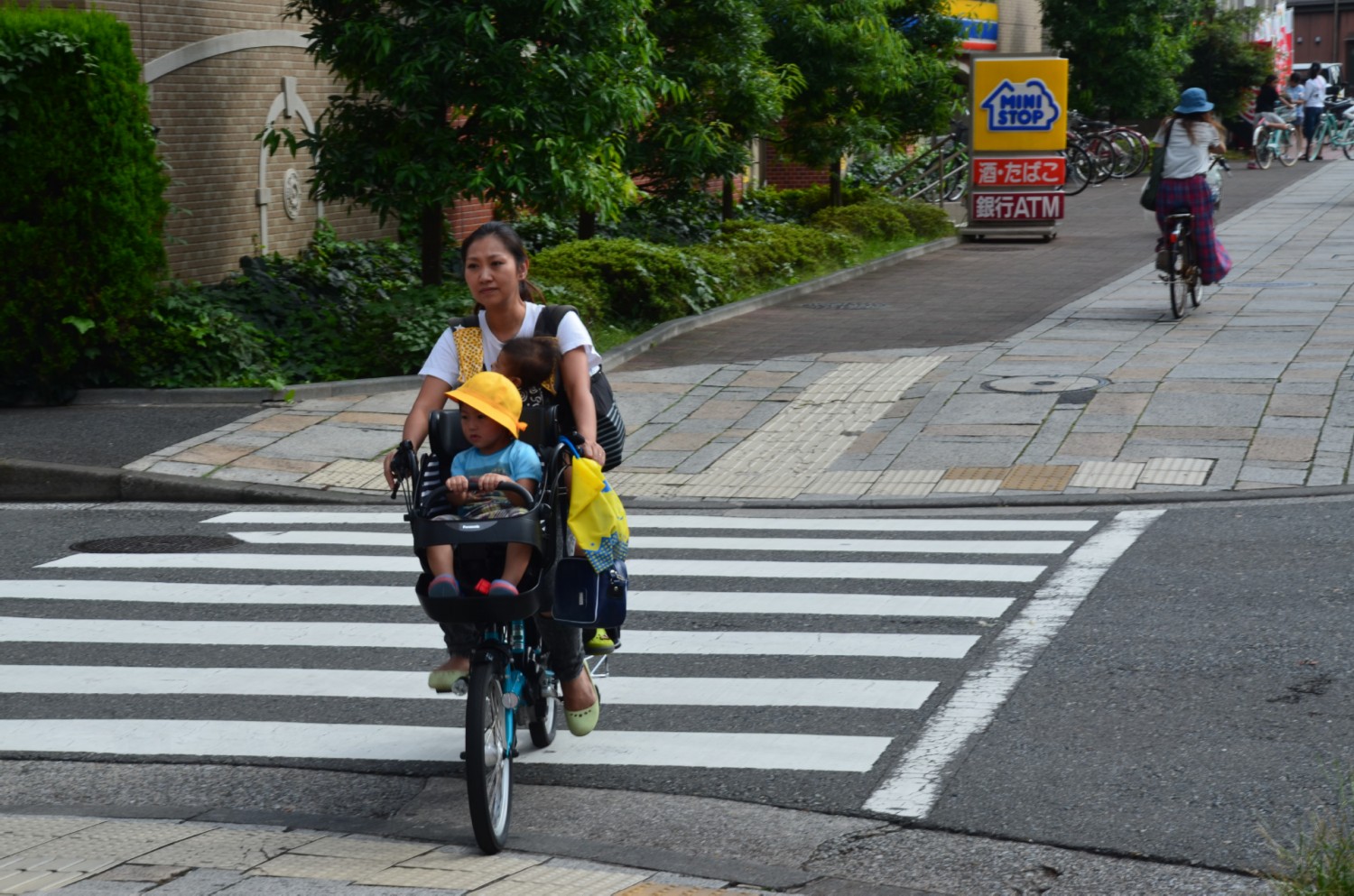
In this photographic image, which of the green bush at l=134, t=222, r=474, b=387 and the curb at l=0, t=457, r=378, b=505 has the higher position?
the green bush at l=134, t=222, r=474, b=387

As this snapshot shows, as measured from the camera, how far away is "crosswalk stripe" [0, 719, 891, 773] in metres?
5.78

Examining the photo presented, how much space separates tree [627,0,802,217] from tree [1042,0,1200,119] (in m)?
18.4

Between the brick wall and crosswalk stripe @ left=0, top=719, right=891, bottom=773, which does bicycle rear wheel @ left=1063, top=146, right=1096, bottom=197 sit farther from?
crosswalk stripe @ left=0, top=719, right=891, bottom=773

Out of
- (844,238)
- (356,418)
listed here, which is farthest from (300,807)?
(844,238)

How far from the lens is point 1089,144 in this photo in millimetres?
34094

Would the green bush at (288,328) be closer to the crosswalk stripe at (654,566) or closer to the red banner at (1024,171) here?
the crosswalk stripe at (654,566)

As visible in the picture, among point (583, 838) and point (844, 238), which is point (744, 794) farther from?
point (844, 238)

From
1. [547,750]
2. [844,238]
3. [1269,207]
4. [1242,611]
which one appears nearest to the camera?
[547,750]

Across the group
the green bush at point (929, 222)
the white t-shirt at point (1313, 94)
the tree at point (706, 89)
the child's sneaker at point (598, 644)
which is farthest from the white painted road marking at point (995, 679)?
the white t-shirt at point (1313, 94)

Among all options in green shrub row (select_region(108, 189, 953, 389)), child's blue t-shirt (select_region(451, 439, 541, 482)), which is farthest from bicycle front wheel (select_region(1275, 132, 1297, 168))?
child's blue t-shirt (select_region(451, 439, 541, 482))

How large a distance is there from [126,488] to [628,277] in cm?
662

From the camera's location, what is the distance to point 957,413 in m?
12.5

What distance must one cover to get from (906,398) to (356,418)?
161 inches

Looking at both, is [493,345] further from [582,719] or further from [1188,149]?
[1188,149]
